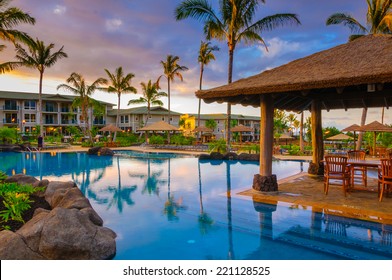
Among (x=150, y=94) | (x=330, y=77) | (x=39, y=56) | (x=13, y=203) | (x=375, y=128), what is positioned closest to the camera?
(x=13, y=203)

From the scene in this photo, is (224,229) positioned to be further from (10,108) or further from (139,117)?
(10,108)

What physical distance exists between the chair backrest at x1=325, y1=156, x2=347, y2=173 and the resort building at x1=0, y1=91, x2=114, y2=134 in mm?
40332

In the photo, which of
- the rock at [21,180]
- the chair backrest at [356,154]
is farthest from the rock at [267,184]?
the rock at [21,180]

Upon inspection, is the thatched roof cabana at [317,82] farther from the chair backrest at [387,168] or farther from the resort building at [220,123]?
the resort building at [220,123]

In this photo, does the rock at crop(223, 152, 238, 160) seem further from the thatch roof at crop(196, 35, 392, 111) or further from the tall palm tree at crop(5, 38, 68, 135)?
the tall palm tree at crop(5, 38, 68, 135)

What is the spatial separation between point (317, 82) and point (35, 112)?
173 ft

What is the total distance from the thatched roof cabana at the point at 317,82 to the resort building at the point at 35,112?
3857cm

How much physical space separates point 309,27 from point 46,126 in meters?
47.9

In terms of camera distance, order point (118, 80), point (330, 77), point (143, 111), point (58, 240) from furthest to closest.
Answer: point (143, 111), point (118, 80), point (330, 77), point (58, 240)

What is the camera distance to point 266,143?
8031 mm

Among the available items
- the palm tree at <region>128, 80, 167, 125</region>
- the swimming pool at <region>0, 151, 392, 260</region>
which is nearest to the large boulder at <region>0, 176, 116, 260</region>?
the swimming pool at <region>0, 151, 392, 260</region>

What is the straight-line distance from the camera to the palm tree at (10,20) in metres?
17.9

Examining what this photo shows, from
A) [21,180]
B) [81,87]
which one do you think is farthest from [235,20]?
[81,87]
